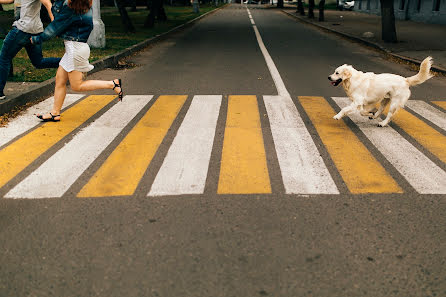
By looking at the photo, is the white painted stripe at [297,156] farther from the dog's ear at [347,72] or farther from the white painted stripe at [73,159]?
the white painted stripe at [73,159]

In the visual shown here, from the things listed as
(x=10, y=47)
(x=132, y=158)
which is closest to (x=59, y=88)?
(x=10, y=47)

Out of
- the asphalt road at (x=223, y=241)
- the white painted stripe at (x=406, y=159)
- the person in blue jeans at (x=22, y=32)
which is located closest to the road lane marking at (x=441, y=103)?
the white painted stripe at (x=406, y=159)

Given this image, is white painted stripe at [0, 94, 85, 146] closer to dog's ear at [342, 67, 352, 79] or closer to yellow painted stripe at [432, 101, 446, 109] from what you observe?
dog's ear at [342, 67, 352, 79]

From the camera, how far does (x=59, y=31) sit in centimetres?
642

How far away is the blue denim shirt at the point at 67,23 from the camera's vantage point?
6.39 m

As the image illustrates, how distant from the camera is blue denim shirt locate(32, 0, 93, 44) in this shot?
21.0 feet

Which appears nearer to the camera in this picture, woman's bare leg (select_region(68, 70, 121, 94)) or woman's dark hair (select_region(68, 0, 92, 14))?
woman's dark hair (select_region(68, 0, 92, 14))

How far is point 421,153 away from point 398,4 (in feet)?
118

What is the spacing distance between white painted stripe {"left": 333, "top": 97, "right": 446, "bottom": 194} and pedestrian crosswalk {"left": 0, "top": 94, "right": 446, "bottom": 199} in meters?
0.01

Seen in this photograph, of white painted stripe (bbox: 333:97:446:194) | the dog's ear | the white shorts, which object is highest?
the white shorts

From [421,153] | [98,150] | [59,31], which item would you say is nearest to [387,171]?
[421,153]

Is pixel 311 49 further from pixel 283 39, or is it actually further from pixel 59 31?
pixel 59 31

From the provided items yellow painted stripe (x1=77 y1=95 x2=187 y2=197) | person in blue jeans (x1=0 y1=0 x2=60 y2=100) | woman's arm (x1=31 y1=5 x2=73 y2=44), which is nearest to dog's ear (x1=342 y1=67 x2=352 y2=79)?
yellow painted stripe (x1=77 y1=95 x2=187 y2=197)

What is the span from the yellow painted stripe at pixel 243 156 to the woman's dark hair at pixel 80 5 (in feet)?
8.04
